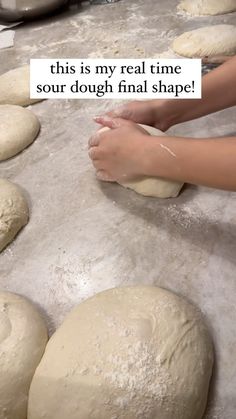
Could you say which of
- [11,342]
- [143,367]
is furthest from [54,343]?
[143,367]

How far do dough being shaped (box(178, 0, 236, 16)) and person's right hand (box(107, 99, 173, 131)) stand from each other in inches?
42.8

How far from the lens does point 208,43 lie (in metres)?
1.88

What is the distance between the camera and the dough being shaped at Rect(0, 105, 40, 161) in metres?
1.54

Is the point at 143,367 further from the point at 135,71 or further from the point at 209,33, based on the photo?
the point at 209,33

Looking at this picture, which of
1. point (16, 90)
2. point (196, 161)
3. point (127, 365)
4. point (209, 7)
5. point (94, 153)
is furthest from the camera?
point (209, 7)

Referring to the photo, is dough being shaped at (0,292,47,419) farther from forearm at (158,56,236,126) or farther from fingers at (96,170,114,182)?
forearm at (158,56,236,126)

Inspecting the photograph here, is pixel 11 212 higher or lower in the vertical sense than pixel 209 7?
lower

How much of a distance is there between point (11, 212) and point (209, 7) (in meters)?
1.64

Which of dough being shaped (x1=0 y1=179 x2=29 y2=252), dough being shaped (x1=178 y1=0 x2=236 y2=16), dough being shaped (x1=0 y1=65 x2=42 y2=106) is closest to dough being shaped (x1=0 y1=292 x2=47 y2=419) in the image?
dough being shaped (x1=0 y1=179 x2=29 y2=252)

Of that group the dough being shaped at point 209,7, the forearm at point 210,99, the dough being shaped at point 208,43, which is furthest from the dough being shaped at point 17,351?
the dough being shaped at point 209,7

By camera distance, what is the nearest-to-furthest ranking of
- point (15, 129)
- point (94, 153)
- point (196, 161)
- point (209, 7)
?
point (196, 161), point (94, 153), point (15, 129), point (209, 7)

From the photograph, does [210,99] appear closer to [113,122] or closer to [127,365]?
[113,122]

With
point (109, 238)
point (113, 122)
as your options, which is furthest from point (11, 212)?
point (113, 122)

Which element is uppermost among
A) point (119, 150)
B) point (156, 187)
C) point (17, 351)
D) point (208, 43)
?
point (208, 43)
